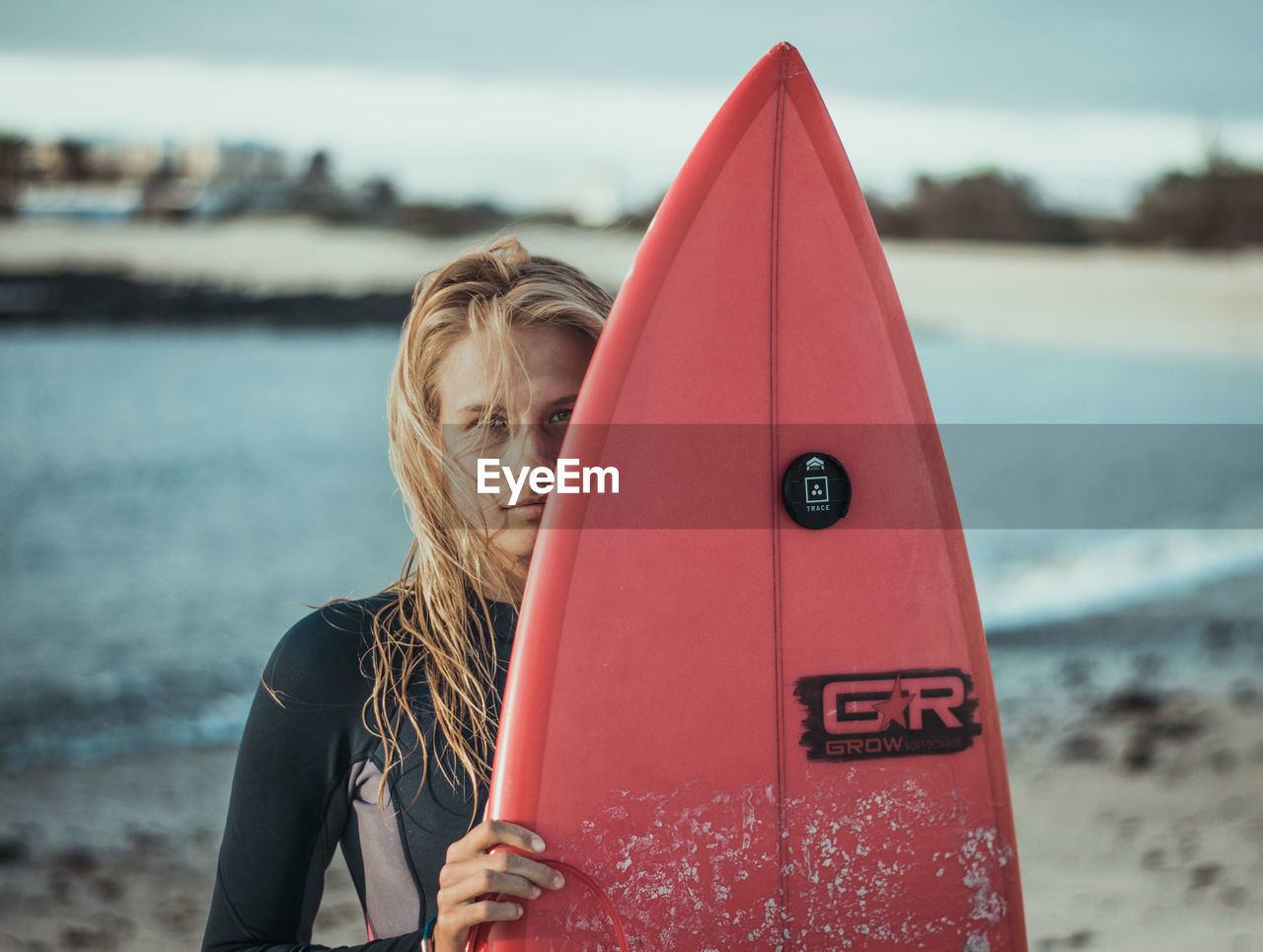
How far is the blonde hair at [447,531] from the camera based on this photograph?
1.28m

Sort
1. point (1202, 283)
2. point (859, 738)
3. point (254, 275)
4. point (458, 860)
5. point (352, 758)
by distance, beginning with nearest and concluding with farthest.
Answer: point (458, 860), point (352, 758), point (859, 738), point (254, 275), point (1202, 283)

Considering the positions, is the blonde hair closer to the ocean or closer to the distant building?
the ocean

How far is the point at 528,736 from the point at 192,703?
6.92 m

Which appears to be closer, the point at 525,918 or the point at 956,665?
the point at 525,918

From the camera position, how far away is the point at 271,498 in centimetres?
1412

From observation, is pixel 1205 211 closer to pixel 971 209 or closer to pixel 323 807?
pixel 971 209

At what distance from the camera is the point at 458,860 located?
43.8 inches

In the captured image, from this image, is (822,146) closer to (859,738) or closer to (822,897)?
(859,738)

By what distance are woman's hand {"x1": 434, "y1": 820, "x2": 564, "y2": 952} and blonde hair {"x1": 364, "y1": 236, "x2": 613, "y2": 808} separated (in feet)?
0.53

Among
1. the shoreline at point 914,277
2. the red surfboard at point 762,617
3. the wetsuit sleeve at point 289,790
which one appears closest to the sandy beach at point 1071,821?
the red surfboard at point 762,617

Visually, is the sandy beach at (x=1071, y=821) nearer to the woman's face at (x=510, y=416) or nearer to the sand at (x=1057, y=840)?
the sand at (x=1057, y=840)

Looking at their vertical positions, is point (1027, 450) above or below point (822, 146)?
above

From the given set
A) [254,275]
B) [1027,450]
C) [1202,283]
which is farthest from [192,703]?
[1202,283]

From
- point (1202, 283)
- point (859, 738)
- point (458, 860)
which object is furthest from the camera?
point (1202, 283)
